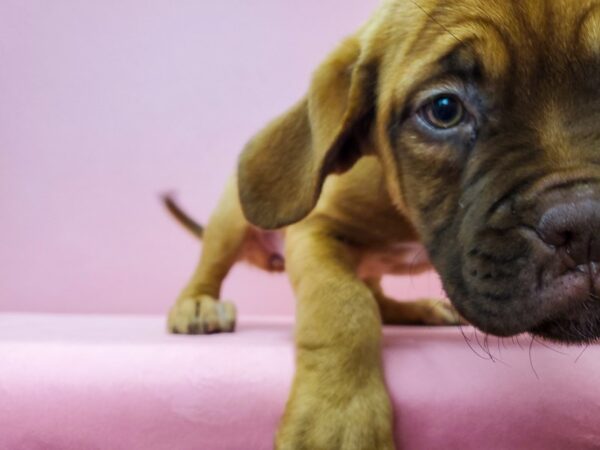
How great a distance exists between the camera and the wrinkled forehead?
173cm

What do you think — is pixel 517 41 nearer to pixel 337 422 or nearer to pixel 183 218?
pixel 337 422

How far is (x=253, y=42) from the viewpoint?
14.9ft

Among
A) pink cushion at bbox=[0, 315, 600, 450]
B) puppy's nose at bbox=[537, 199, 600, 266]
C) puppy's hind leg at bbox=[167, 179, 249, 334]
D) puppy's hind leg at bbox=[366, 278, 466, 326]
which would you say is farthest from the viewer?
puppy's hind leg at bbox=[366, 278, 466, 326]

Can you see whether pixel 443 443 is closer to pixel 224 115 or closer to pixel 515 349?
pixel 515 349

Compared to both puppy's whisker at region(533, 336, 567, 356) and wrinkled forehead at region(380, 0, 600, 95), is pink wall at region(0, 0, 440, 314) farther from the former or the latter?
wrinkled forehead at region(380, 0, 600, 95)

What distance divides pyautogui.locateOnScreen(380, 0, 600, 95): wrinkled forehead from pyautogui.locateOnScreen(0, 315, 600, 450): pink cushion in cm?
75

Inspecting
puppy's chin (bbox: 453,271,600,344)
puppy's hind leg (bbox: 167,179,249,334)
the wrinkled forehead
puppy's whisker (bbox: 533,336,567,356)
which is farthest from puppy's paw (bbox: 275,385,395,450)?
puppy's hind leg (bbox: 167,179,249,334)

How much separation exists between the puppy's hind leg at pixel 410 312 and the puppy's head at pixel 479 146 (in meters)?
1.01

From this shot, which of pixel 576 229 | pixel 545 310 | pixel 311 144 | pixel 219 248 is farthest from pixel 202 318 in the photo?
pixel 576 229

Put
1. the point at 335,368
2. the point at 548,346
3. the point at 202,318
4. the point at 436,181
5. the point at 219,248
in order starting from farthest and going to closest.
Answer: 1. the point at 219,248
2. the point at 202,318
3. the point at 548,346
4. the point at 436,181
5. the point at 335,368

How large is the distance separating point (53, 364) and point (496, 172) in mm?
1237

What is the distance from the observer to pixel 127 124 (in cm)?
454

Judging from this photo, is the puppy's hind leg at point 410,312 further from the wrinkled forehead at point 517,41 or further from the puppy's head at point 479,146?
the wrinkled forehead at point 517,41

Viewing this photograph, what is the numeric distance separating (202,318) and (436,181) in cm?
Result: 115
